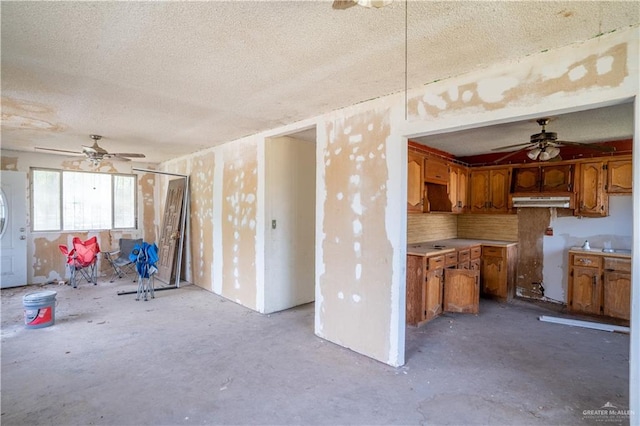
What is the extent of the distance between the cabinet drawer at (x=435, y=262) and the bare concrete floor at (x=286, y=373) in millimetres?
730

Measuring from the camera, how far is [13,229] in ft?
18.4

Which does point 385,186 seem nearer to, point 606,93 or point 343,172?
point 343,172

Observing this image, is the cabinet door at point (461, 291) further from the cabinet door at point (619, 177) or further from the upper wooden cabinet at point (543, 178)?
the cabinet door at point (619, 177)

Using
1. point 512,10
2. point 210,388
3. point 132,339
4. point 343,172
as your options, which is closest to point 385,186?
point 343,172

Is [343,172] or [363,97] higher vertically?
[363,97]

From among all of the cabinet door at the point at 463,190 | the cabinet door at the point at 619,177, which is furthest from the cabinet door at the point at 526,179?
the cabinet door at the point at 619,177

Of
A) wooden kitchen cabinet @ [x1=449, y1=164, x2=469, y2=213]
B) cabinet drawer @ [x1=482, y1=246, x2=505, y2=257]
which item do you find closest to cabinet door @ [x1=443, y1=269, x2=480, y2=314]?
cabinet drawer @ [x1=482, y1=246, x2=505, y2=257]

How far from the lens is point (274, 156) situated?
4438 millimetres

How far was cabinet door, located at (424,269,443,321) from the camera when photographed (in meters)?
3.99

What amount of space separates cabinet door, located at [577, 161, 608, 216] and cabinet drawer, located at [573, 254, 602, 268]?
2.27 ft

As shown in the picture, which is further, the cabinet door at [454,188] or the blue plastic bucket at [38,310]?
the cabinet door at [454,188]

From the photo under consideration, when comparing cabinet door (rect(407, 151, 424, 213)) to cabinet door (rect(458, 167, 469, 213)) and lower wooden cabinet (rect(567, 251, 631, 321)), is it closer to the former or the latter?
cabinet door (rect(458, 167, 469, 213))

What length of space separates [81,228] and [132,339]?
163 inches

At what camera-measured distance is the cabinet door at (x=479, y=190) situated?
5.58 metres
